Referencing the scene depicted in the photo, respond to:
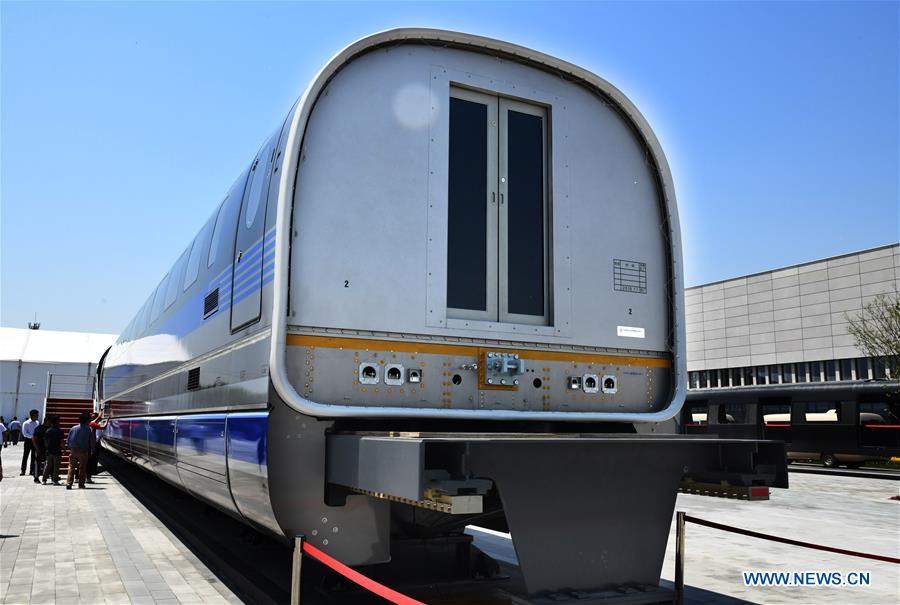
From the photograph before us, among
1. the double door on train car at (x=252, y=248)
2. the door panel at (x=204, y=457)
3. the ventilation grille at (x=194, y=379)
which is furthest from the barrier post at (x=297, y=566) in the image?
the ventilation grille at (x=194, y=379)

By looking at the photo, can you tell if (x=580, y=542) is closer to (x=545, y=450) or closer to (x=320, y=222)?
(x=545, y=450)

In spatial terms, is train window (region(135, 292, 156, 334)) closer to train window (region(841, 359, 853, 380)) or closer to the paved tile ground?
the paved tile ground

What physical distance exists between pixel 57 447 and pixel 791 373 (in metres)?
38.4

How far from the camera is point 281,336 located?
416 centimetres

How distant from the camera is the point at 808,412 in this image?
23.6 m

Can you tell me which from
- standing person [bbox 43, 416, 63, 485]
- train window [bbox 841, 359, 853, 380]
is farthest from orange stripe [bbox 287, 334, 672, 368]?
train window [bbox 841, 359, 853, 380]

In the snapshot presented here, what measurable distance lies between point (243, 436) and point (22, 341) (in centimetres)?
4941

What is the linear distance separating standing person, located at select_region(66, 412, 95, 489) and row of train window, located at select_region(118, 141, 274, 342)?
5.51 metres

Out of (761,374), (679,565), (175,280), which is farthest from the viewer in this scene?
(761,374)

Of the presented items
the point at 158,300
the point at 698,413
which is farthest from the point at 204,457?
the point at 698,413

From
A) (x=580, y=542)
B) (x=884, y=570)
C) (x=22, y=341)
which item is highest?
(x=22, y=341)

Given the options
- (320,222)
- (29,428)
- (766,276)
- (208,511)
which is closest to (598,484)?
(320,222)

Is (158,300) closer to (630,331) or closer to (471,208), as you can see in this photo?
(471,208)

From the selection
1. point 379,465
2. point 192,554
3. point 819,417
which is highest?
point 819,417
